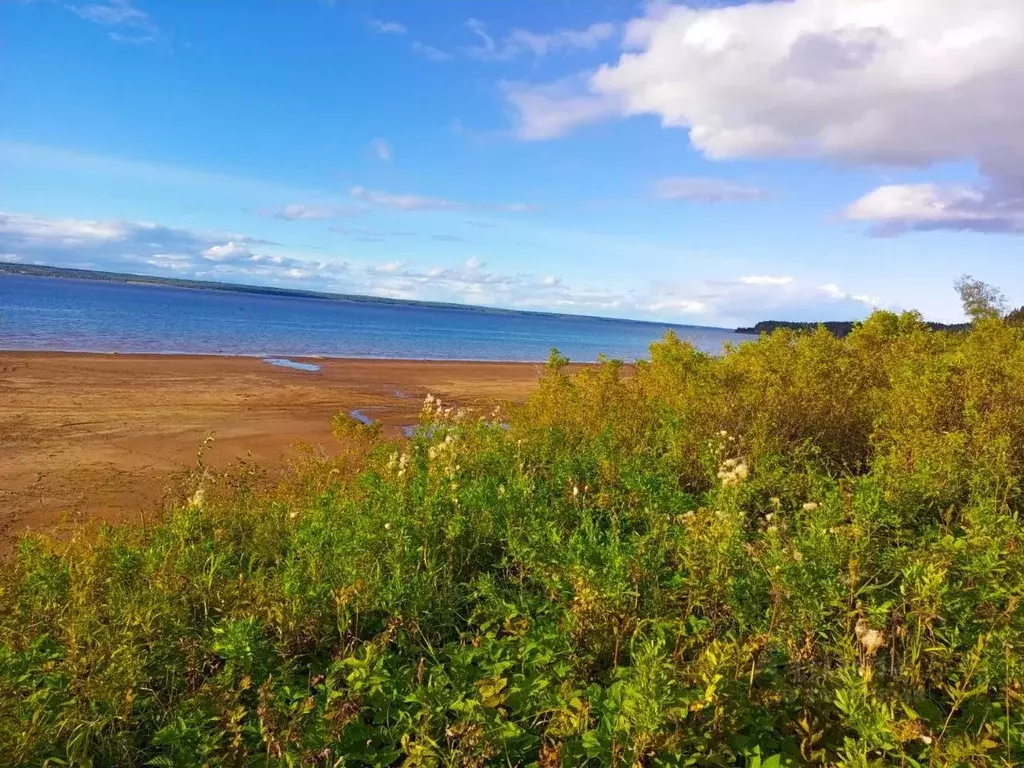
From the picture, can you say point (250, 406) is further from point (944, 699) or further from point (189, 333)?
point (189, 333)

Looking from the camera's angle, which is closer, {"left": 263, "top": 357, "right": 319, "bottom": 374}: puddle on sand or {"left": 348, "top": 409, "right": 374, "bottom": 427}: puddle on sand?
{"left": 348, "top": 409, "right": 374, "bottom": 427}: puddle on sand

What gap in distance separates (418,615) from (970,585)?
105 inches

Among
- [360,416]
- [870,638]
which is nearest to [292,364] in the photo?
[360,416]

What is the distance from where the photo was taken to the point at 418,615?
3520 mm

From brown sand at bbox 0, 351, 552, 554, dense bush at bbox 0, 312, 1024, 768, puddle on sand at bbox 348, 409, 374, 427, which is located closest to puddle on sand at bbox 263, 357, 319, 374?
brown sand at bbox 0, 351, 552, 554

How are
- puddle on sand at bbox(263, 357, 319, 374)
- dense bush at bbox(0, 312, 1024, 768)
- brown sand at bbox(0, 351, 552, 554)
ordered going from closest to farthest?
dense bush at bbox(0, 312, 1024, 768), brown sand at bbox(0, 351, 552, 554), puddle on sand at bbox(263, 357, 319, 374)

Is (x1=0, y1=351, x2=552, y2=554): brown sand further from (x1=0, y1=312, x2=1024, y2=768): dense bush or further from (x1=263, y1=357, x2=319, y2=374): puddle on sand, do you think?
(x1=0, y1=312, x2=1024, y2=768): dense bush

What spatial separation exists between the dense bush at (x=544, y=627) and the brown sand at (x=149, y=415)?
8.97ft

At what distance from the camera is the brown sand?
435 inches

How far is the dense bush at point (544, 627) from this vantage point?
2.50 m

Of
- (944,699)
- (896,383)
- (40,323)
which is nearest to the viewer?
(944,699)

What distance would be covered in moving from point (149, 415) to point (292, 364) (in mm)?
15525

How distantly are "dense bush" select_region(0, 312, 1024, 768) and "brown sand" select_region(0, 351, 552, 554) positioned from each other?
2.73 metres

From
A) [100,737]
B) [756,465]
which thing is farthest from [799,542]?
[100,737]
